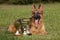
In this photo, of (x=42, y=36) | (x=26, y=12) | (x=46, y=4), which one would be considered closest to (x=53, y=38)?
(x=42, y=36)

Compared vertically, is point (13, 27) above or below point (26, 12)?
above

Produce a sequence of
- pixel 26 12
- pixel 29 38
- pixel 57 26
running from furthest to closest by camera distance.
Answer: pixel 26 12, pixel 57 26, pixel 29 38

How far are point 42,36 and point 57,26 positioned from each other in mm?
2289

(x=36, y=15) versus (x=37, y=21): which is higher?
(x=36, y=15)

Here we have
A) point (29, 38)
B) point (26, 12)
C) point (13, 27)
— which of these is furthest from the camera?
point (26, 12)

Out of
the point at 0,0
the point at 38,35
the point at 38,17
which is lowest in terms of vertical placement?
the point at 0,0

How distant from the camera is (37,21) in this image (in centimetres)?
1009

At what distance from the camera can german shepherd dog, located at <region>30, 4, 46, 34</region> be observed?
10.1 metres

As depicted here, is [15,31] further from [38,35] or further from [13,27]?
[38,35]

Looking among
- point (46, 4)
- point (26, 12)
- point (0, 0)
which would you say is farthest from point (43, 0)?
point (26, 12)

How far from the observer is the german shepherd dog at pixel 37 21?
1005 cm

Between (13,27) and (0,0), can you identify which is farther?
(0,0)

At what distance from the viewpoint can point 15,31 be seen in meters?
10.4

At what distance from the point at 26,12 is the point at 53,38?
780cm
